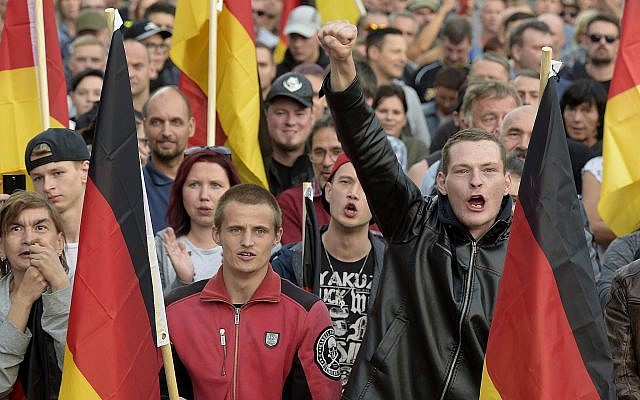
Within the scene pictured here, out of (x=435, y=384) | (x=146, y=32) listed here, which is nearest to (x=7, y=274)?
(x=435, y=384)

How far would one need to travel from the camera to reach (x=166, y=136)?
852 cm

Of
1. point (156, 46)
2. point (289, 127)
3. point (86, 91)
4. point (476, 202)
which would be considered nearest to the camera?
point (476, 202)

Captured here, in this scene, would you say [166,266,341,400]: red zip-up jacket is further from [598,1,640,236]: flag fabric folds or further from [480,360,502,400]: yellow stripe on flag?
[598,1,640,236]: flag fabric folds

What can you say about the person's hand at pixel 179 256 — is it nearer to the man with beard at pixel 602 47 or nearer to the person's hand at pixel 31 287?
the person's hand at pixel 31 287

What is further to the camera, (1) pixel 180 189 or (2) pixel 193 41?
(2) pixel 193 41

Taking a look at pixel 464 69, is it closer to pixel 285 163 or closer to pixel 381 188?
pixel 285 163

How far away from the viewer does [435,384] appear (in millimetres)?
5508

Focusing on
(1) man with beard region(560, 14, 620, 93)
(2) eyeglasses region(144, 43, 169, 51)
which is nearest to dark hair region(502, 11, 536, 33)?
(1) man with beard region(560, 14, 620, 93)

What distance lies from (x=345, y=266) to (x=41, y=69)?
1.81 metres

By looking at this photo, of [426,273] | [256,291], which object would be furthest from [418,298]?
[256,291]

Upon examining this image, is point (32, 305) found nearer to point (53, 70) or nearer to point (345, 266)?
point (345, 266)

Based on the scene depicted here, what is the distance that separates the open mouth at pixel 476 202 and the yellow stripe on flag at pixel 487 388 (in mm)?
683

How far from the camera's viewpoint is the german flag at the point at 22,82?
7.57 meters

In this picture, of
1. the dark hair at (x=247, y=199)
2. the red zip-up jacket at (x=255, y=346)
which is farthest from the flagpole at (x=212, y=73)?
the red zip-up jacket at (x=255, y=346)
